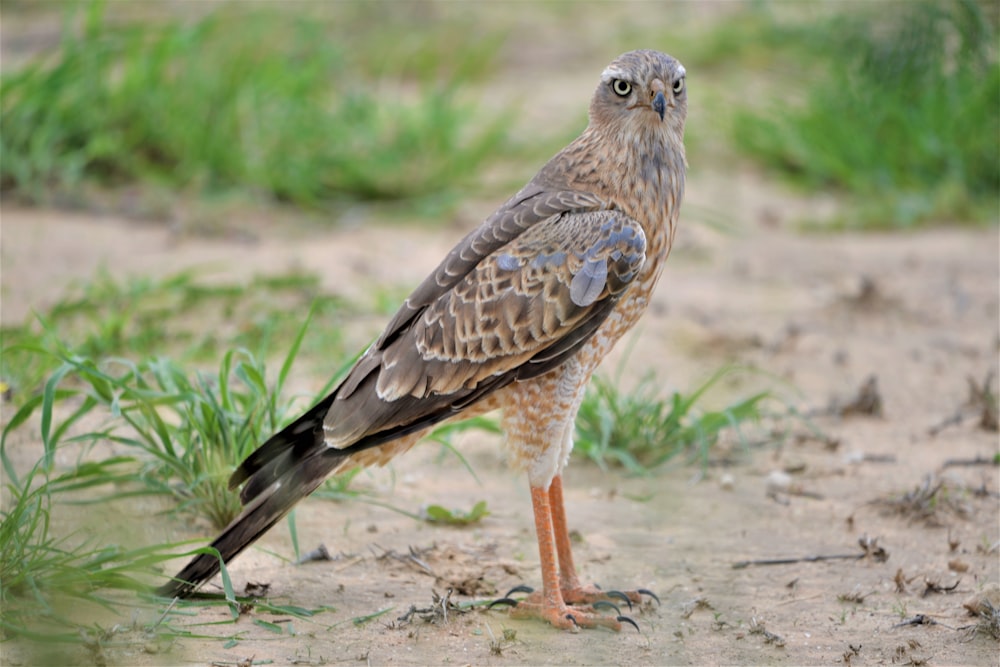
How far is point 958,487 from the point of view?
15.6 feet

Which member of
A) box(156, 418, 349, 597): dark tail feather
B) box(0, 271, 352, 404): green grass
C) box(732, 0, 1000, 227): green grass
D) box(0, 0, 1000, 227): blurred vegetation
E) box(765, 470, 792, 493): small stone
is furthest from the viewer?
box(732, 0, 1000, 227): green grass

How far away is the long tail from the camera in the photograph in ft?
12.2

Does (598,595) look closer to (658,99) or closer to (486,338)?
(486,338)

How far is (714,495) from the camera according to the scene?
496 centimetres

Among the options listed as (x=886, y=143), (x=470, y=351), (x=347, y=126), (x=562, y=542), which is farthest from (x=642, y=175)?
(x=886, y=143)

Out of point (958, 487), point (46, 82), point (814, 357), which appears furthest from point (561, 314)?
point (46, 82)

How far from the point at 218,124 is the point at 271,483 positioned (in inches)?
196

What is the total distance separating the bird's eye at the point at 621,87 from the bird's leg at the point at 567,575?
1379 mm

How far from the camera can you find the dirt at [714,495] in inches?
147

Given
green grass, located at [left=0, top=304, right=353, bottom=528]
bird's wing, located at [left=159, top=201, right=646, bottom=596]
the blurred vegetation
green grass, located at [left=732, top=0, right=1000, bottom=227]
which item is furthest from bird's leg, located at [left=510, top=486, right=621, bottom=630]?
green grass, located at [left=732, top=0, right=1000, bottom=227]

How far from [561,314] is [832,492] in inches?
70.5

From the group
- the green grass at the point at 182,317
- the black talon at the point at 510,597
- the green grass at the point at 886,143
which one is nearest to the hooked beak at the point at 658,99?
the black talon at the point at 510,597

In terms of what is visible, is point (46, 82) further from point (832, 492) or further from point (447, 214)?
point (832, 492)

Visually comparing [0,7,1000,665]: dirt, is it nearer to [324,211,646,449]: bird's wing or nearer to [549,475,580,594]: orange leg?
[549,475,580,594]: orange leg
